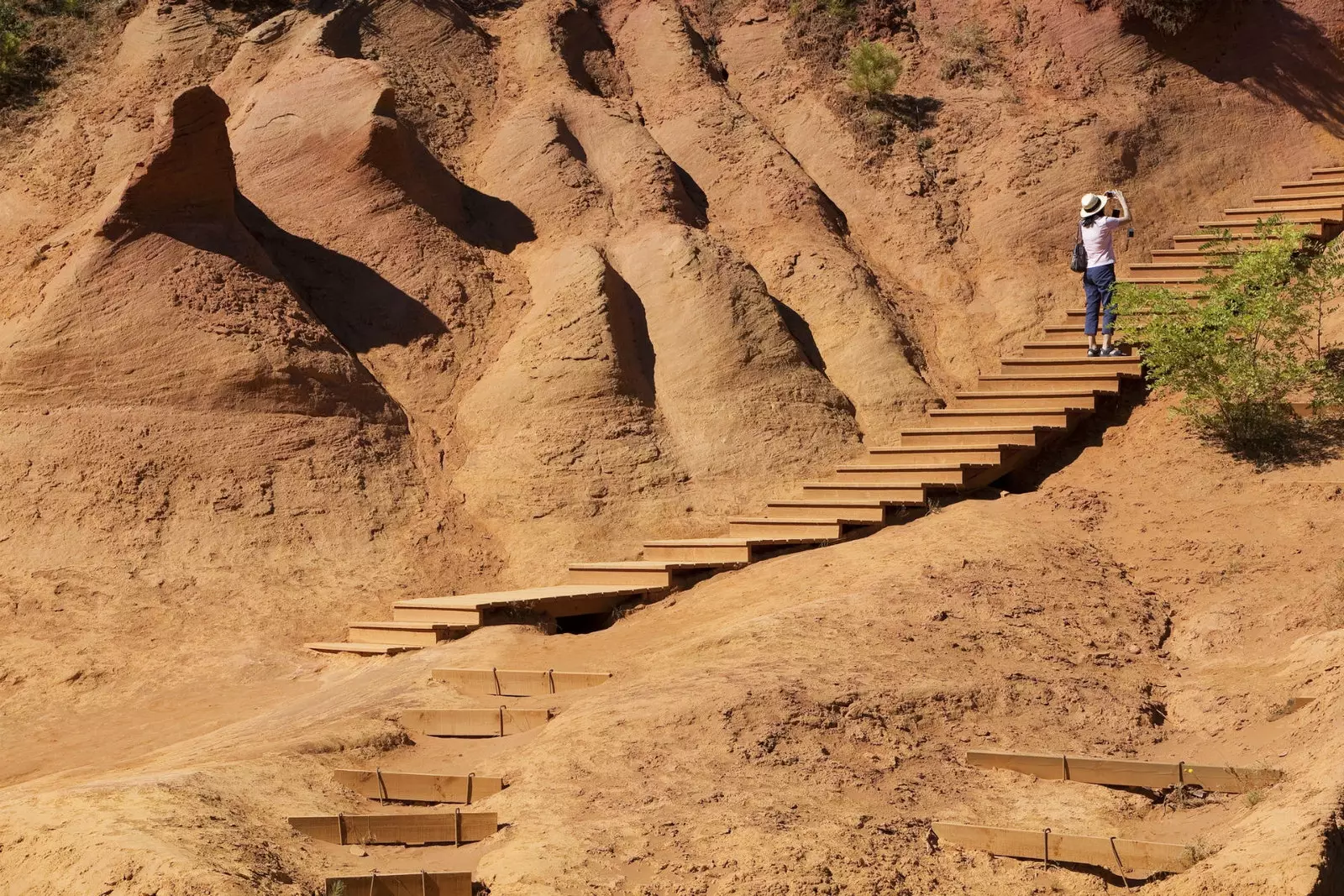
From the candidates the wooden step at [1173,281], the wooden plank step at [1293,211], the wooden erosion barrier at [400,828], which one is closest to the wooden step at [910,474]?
the wooden step at [1173,281]

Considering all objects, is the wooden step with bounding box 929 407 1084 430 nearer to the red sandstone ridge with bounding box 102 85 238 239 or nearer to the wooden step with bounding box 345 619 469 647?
the wooden step with bounding box 345 619 469 647

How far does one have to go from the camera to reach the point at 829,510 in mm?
13172

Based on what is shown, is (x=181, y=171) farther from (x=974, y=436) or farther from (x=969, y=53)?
(x=969, y=53)

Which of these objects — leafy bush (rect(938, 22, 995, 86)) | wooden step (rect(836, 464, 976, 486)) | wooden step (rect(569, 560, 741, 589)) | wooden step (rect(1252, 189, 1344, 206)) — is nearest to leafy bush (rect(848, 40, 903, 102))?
leafy bush (rect(938, 22, 995, 86))

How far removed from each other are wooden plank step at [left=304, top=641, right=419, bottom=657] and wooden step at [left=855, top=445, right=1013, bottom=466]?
16.3 ft

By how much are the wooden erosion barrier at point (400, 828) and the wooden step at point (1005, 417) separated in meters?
8.10

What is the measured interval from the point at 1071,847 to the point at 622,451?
8.79 metres

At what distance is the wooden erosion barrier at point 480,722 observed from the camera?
9094mm

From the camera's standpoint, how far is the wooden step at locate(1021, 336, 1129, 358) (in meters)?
14.8

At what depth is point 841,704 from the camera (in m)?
8.48

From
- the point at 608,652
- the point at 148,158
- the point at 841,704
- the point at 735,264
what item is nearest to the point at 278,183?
the point at 148,158

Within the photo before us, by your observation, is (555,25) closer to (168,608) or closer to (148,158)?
(148,158)

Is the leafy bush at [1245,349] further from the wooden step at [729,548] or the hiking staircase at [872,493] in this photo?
the wooden step at [729,548]

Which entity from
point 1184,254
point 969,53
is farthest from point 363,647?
point 969,53
